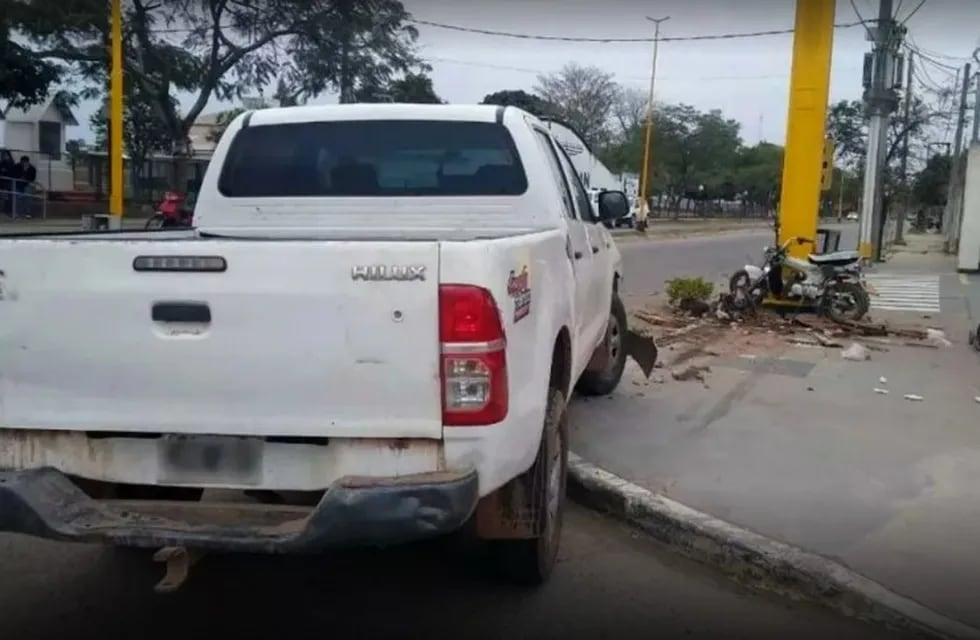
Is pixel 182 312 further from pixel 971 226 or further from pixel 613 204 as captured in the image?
pixel 971 226

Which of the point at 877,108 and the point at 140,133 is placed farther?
the point at 140,133

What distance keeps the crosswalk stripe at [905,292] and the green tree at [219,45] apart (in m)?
12.5

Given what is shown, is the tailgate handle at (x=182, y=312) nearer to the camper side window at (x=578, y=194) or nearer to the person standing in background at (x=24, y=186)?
the camper side window at (x=578, y=194)

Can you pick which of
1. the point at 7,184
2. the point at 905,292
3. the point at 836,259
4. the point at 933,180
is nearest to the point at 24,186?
the point at 7,184

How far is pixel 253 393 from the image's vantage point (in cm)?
332

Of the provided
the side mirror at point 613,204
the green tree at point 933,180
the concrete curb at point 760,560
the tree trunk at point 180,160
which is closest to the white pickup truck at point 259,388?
the concrete curb at point 760,560

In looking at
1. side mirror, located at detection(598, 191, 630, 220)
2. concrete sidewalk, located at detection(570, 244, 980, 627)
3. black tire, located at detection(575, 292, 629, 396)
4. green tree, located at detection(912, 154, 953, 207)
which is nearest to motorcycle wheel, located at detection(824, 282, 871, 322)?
concrete sidewalk, located at detection(570, 244, 980, 627)

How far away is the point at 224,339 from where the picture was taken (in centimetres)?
330

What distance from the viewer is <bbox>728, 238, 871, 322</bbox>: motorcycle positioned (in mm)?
12719

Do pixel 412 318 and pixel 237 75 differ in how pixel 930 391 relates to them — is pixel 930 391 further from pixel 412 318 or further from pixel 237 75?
pixel 237 75

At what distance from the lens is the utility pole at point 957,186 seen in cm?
3353

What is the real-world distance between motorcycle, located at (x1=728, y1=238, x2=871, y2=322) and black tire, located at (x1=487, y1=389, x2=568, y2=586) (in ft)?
29.9

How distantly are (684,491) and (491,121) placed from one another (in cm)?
218

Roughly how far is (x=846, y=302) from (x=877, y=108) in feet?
37.8
